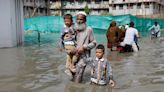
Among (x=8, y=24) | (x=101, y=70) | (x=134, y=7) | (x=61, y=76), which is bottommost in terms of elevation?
(x=61, y=76)

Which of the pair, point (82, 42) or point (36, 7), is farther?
point (36, 7)

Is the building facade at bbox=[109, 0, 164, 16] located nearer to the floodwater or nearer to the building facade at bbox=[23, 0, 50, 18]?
the building facade at bbox=[23, 0, 50, 18]

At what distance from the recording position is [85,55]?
290 inches

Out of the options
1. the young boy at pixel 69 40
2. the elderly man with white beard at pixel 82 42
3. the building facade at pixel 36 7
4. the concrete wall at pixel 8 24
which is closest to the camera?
the elderly man with white beard at pixel 82 42

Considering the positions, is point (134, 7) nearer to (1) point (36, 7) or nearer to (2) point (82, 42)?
(1) point (36, 7)

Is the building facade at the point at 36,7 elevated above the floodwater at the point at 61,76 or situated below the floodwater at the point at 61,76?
above

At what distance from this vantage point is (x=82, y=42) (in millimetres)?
7402

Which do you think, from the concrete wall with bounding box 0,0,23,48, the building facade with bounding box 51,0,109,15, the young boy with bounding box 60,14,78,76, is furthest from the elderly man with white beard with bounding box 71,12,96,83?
the building facade with bounding box 51,0,109,15

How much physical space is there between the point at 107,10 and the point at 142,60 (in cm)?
6669

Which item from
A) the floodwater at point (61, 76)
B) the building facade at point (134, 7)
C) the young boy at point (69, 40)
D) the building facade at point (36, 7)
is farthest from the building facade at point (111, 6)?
the young boy at point (69, 40)

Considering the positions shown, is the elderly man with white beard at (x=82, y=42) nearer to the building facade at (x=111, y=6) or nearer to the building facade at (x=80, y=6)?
the building facade at (x=111, y=6)

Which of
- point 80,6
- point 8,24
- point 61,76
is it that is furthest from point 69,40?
point 80,6

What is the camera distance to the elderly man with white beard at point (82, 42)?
7.25 meters

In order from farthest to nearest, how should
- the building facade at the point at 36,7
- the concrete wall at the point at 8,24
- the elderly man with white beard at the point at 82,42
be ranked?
the building facade at the point at 36,7 → the concrete wall at the point at 8,24 → the elderly man with white beard at the point at 82,42
